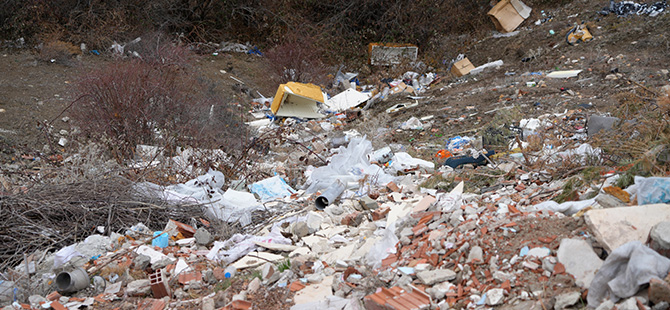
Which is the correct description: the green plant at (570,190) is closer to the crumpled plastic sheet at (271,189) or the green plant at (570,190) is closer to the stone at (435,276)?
the stone at (435,276)

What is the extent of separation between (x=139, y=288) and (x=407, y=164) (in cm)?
294

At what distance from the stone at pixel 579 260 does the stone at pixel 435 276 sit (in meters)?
0.48

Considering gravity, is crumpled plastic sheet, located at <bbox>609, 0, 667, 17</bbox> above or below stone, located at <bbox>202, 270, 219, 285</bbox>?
below

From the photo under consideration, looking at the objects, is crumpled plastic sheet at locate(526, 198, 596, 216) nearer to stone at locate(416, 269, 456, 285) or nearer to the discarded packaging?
stone at locate(416, 269, 456, 285)

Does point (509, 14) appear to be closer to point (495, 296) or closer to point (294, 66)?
point (294, 66)

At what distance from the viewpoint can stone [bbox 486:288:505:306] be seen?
2.10 metres

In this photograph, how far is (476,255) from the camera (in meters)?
2.40

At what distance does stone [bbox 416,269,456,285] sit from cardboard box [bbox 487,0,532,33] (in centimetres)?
1090

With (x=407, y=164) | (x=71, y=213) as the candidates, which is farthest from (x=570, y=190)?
(x=71, y=213)

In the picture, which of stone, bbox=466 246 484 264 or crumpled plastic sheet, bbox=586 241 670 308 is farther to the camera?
stone, bbox=466 246 484 264

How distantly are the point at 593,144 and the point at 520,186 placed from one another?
723 mm

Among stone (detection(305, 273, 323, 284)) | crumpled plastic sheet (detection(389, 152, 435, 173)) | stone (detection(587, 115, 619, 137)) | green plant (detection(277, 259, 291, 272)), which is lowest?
crumpled plastic sheet (detection(389, 152, 435, 173))

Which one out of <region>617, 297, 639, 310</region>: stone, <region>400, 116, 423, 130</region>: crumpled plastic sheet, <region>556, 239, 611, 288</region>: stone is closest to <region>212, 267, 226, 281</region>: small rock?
<region>556, 239, 611, 288</region>: stone

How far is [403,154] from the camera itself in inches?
214
